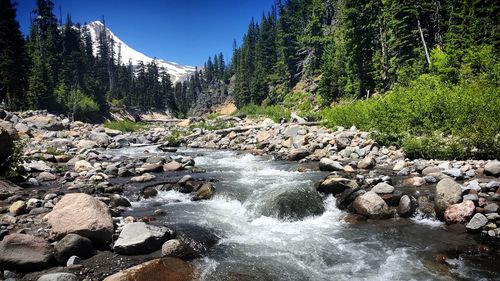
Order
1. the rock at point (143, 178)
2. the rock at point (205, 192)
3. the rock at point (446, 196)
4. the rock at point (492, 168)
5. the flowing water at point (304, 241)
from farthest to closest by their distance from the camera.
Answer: the rock at point (143, 178), the rock at point (205, 192), the rock at point (492, 168), the rock at point (446, 196), the flowing water at point (304, 241)

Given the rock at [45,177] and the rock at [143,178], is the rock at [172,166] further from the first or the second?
the rock at [45,177]

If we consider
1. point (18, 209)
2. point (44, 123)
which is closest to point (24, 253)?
point (18, 209)

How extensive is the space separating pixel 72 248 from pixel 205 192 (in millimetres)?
6678

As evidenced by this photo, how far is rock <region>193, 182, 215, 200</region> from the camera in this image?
45.2 feet

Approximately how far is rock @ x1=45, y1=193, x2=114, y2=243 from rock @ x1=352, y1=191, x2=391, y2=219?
25.2 ft

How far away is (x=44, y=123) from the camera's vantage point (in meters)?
42.4

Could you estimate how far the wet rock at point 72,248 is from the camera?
24.7ft

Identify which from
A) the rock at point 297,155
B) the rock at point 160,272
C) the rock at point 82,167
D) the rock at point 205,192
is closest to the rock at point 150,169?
the rock at point 82,167

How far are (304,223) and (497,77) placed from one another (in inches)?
768

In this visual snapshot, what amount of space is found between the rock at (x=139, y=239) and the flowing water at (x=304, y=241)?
3.96 feet

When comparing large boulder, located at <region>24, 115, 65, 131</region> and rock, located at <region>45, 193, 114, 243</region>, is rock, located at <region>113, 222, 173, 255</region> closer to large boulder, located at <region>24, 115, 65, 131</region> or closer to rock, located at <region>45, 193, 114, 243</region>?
rock, located at <region>45, 193, 114, 243</region>

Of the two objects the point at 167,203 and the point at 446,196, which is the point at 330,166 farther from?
the point at 167,203

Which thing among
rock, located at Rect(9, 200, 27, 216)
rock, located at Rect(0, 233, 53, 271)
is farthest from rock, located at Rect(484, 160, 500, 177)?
rock, located at Rect(9, 200, 27, 216)

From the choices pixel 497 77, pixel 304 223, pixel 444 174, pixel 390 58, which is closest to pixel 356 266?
pixel 304 223
